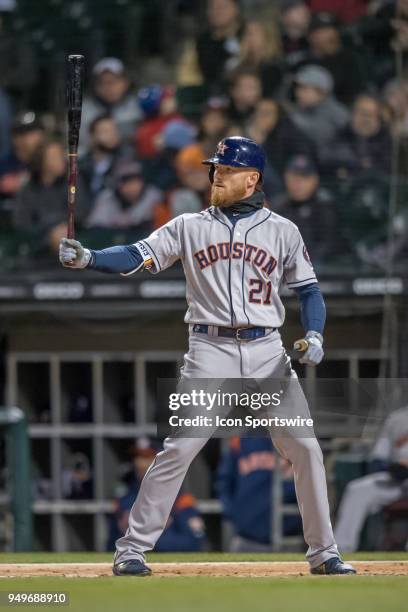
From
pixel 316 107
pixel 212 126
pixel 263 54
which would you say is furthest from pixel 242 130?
pixel 263 54

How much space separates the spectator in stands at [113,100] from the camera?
37.3ft

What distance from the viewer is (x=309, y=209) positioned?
1085cm

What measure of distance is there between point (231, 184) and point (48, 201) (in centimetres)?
604

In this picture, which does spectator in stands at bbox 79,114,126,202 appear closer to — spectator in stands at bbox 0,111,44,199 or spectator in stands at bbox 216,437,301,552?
spectator in stands at bbox 0,111,44,199

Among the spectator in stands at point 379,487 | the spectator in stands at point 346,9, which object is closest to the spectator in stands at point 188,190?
the spectator in stands at point 346,9

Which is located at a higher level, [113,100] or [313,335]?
[113,100]

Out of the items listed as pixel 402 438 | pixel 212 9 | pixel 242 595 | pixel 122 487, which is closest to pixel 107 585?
pixel 242 595

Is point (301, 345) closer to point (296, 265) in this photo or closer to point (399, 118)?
point (296, 265)

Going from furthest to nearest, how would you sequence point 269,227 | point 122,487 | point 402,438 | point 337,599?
point 122,487
point 402,438
point 269,227
point 337,599

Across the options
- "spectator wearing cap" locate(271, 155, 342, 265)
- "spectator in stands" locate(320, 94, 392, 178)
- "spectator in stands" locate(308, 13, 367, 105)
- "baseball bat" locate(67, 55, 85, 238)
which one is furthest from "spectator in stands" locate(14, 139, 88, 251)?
"baseball bat" locate(67, 55, 85, 238)

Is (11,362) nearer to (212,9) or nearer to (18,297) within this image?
(18,297)

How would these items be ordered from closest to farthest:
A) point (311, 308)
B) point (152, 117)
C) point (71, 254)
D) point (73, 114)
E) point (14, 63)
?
point (71, 254)
point (311, 308)
point (73, 114)
point (152, 117)
point (14, 63)

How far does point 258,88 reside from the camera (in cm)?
1127

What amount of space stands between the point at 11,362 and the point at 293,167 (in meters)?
2.71
